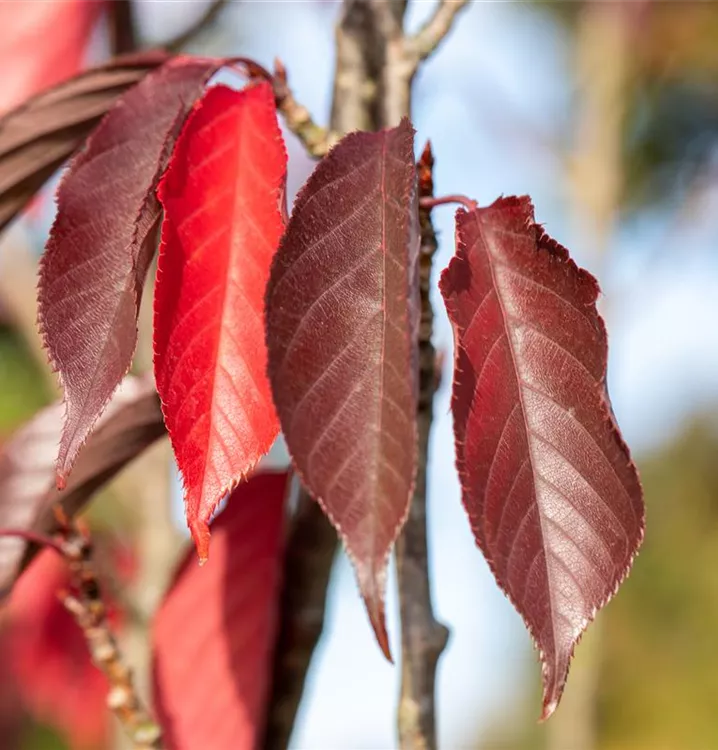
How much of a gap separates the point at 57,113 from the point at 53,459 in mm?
273

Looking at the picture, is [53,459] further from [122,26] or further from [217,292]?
[122,26]

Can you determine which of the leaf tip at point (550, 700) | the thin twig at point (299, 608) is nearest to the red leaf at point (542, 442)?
the leaf tip at point (550, 700)

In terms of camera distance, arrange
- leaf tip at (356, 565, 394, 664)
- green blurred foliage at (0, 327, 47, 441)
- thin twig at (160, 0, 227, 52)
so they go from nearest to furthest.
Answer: leaf tip at (356, 565, 394, 664)
thin twig at (160, 0, 227, 52)
green blurred foliage at (0, 327, 47, 441)

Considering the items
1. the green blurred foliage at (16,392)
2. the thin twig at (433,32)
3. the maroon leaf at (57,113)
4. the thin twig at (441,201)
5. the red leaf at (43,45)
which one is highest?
the green blurred foliage at (16,392)

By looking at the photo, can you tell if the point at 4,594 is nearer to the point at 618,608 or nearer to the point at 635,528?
the point at 635,528

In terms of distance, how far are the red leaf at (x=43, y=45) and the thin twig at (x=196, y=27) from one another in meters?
0.20

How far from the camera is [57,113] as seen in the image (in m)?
0.62

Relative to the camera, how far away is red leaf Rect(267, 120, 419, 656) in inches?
14.5

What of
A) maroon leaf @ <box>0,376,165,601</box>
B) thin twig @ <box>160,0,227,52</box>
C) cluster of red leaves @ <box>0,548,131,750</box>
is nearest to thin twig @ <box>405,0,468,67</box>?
maroon leaf @ <box>0,376,165,601</box>

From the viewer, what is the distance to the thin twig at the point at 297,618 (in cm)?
77

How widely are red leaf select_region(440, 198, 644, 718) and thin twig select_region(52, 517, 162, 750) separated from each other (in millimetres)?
403

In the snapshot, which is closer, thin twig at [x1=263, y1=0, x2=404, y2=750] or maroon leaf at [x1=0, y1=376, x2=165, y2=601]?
maroon leaf at [x1=0, y1=376, x2=165, y2=601]

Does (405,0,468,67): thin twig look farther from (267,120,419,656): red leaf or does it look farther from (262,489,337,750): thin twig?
(262,489,337,750): thin twig

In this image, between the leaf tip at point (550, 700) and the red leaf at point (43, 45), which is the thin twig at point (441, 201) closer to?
the leaf tip at point (550, 700)
